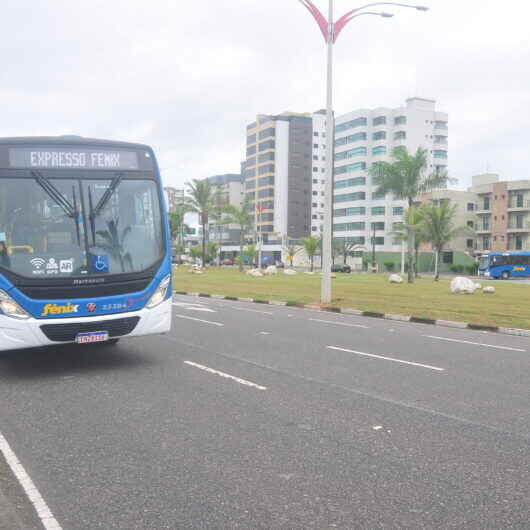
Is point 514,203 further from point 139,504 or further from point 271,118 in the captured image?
point 139,504

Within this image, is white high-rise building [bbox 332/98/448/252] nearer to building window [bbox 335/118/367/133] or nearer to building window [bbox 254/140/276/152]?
building window [bbox 335/118/367/133]

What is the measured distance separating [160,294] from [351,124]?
322ft

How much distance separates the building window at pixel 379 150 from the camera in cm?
9794

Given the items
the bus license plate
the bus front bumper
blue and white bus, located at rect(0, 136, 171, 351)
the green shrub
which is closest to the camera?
the bus front bumper

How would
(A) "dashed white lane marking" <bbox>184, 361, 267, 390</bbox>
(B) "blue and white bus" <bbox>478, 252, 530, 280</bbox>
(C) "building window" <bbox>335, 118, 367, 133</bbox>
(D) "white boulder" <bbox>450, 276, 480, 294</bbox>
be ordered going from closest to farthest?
(A) "dashed white lane marking" <bbox>184, 361, 267, 390</bbox>, (D) "white boulder" <bbox>450, 276, 480, 294</bbox>, (B) "blue and white bus" <bbox>478, 252, 530, 280</bbox>, (C) "building window" <bbox>335, 118, 367, 133</bbox>

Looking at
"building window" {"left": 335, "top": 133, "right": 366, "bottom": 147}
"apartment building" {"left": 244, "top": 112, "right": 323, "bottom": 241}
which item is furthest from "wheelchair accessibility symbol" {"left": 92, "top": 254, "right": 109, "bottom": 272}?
"apartment building" {"left": 244, "top": 112, "right": 323, "bottom": 241}

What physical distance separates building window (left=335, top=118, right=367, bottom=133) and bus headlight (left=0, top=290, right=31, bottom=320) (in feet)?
319

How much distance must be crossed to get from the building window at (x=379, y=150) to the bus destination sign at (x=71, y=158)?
9382 cm

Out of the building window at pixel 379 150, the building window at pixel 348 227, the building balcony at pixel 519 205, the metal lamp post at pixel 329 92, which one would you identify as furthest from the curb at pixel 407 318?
the building window at pixel 379 150

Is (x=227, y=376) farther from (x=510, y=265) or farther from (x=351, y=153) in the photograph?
(x=351, y=153)

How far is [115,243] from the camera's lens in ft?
26.5

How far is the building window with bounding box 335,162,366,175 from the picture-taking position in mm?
100062

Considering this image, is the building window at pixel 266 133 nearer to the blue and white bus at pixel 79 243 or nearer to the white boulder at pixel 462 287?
the white boulder at pixel 462 287

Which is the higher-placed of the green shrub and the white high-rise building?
the white high-rise building
